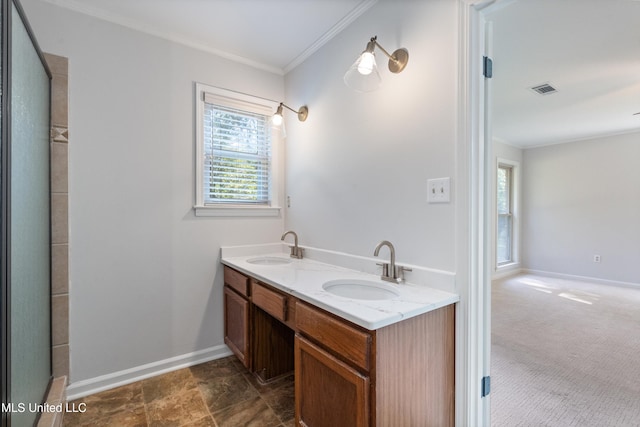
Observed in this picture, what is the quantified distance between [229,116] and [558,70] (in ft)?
9.44

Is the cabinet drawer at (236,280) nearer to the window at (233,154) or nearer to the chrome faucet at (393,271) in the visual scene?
the window at (233,154)

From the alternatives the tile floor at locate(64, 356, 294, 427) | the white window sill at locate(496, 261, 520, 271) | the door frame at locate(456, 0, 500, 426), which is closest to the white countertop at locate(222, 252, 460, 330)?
the door frame at locate(456, 0, 500, 426)

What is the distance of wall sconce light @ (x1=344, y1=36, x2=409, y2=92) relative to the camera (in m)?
1.47

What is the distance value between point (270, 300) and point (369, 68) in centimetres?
136

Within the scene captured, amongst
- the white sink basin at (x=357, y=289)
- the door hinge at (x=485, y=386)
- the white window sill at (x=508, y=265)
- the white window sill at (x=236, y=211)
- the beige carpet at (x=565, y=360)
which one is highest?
the white window sill at (x=236, y=211)

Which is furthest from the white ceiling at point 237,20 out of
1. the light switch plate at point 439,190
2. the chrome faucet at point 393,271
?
the chrome faucet at point 393,271

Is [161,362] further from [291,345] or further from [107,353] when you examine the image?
[291,345]

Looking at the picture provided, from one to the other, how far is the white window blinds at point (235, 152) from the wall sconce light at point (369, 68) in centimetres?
123

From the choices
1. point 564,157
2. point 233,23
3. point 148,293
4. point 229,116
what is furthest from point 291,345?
point 564,157

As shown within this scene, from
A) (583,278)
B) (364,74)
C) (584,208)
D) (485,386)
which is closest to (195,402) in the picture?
(485,386)

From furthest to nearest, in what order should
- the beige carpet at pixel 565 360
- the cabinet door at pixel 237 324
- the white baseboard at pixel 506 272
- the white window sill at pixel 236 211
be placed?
the white baseboard at pixel 506 272
the white window sill at pixel 236 211
the cabinet door at pixel 237 324
the beige carpet at pixel 565 360

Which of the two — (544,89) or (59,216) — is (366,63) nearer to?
(59,216)

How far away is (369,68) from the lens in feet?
4.84

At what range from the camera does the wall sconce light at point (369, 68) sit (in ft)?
4.83
